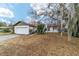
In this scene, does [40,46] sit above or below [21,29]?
below

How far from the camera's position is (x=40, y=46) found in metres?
2.33

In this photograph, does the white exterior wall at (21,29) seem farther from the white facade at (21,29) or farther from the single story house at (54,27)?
the single story house at (54,27)

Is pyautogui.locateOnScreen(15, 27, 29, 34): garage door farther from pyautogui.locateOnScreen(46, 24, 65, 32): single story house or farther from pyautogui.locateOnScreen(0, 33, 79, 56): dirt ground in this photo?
pyautogui.locateOnScreen(46, 24, 65, 32): single story house

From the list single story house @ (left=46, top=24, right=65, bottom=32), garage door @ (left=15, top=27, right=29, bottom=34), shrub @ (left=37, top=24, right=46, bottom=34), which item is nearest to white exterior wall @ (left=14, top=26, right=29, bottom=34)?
garage door @ (left=15, top=27, right=29, bottom=34)

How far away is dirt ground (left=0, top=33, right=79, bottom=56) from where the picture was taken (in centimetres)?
232

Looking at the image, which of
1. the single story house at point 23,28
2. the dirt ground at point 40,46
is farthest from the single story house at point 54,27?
the single story house at point 23,28

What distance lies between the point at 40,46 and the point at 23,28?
269 mm

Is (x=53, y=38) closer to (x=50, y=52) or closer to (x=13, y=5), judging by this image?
(x=50, y=52)

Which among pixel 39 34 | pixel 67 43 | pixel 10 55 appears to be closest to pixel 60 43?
pixel 67 43

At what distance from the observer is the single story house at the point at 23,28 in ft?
7.60

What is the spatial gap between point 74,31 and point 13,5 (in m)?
0.72

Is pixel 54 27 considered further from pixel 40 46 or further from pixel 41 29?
pixel 40 46

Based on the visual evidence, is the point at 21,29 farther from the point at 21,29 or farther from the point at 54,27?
the point at 54,27

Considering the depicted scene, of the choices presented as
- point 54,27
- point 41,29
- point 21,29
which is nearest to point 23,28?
point 21,29
